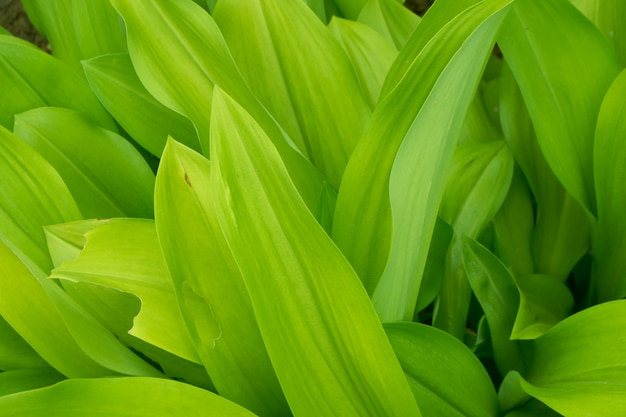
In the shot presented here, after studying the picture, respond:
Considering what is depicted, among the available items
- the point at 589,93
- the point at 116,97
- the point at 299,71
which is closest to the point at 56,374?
the point at 116,97

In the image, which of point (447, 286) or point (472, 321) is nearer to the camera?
point (447, 286)

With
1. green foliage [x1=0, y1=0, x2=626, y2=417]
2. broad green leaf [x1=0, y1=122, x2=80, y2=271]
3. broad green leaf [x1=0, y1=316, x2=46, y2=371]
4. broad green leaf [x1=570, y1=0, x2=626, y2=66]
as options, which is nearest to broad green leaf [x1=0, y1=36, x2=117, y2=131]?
green foliage [x1=0, y1=0, x2=626, y2=417]

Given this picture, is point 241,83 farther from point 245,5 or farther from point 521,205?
point 521,205

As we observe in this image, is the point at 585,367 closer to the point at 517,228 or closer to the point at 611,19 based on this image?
the point at 517,228

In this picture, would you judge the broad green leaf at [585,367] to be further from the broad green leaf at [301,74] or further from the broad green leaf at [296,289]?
the broad green leaf at [301,74]

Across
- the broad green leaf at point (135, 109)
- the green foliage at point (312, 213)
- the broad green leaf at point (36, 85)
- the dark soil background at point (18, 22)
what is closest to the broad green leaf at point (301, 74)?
the green foliage at point (312, 213)

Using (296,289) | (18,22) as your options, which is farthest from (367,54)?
(18,22)
